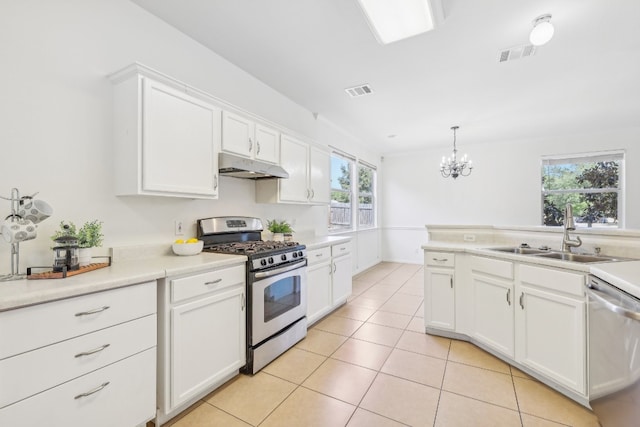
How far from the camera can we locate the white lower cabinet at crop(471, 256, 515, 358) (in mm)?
2240

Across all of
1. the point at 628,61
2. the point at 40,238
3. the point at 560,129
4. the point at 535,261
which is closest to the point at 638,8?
the point at 628,61

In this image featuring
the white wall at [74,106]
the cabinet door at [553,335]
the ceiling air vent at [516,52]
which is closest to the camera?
the white wall at [74,106]

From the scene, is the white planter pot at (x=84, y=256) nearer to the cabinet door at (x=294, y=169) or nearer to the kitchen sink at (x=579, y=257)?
the cabinet door at (x=294, y=169)

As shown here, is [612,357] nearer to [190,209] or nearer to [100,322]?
[100,322]

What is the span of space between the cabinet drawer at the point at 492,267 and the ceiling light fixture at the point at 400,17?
1.97 metres

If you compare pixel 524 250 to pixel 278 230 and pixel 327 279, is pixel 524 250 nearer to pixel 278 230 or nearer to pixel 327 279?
pixel 327 279

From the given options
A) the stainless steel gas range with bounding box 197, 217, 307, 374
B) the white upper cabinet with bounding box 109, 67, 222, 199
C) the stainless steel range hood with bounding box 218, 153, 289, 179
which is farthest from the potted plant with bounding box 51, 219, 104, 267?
the stainless steel range hood with bounding box 218, 153, 289, 179

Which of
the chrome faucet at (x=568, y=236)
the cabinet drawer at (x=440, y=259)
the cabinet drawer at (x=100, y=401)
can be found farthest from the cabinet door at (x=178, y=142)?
the chrome faucet at (x=568, y=236)

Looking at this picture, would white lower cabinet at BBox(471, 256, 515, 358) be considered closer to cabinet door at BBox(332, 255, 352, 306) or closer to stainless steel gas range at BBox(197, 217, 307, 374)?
cabinet door at BBox(332, 255, 352, 306)

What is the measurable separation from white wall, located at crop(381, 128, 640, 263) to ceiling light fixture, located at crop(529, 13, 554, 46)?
362cm

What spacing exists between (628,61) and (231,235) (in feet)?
14.3

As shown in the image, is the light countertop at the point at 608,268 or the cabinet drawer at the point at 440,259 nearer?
the light countertop at the point at 608,268

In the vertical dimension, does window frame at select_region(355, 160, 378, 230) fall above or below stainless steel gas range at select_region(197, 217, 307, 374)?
above

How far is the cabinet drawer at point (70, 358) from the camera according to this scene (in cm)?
107
